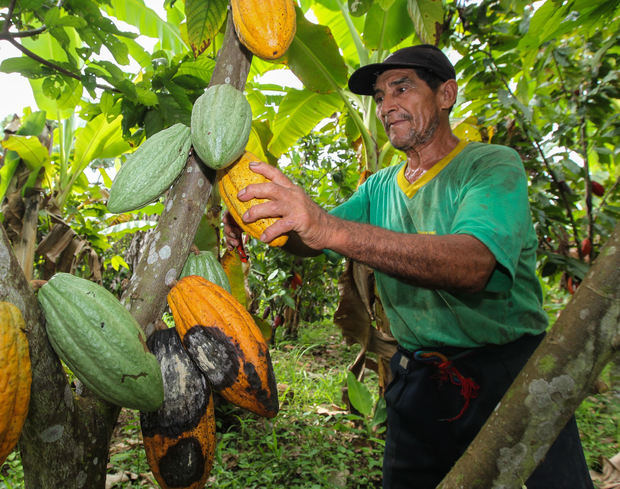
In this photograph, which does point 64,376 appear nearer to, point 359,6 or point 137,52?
point 359,6

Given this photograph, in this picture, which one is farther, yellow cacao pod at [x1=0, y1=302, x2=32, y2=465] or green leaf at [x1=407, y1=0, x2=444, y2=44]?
green leaf at [x1=407, y1=0, x2=444, y2=44]

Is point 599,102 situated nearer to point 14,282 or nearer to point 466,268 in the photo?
point 466,268

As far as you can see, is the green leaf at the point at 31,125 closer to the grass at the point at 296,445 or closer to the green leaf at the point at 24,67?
the green leaf at the point at 24,67

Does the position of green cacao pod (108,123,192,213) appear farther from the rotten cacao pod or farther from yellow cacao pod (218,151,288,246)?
the rotten cacao pod

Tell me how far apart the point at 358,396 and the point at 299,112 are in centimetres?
205

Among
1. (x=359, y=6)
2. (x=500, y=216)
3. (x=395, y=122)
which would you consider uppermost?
(x=359, y=6)

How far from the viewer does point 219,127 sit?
35.9 inches

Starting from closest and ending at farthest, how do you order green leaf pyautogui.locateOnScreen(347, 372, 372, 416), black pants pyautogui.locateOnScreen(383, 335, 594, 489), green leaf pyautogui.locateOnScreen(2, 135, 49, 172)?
black pants pyautogui.locateOnScreen(383, 335, 594, 489) < green leaf pyautogui.locateOnScreen(347, 372, 372, 416) < green leaf pyautogui.locateOnScreen(2, 135, 49, 172)

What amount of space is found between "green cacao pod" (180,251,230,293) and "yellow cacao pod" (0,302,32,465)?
42 centimetres

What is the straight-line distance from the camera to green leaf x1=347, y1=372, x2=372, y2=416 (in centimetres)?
272

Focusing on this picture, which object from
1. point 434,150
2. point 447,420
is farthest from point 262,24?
point 447,420

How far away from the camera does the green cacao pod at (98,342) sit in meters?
0.70

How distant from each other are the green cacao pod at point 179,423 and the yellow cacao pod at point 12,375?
25 cm

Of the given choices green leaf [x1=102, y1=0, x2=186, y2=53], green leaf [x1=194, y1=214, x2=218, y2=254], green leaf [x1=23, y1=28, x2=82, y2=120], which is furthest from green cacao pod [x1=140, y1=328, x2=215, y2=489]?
green leaf [x1=102, y1=0, x2=186, y2=53]
